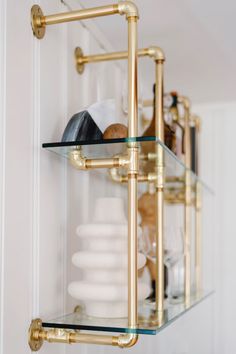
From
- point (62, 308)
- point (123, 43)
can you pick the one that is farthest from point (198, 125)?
point (62, 308)

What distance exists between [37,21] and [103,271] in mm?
556

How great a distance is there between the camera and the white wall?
107 centimetres

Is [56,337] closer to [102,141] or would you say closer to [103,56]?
[102,141]

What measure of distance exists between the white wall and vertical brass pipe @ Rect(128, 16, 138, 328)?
205 millimetres

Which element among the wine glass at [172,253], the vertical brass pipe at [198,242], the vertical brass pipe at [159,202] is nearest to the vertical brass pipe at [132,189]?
the vertical brass pipe at [159,202]

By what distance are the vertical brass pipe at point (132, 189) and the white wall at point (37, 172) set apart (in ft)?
0.67

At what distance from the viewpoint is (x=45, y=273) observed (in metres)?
1.22

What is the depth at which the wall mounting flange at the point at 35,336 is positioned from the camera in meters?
1.14

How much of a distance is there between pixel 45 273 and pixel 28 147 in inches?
10.9

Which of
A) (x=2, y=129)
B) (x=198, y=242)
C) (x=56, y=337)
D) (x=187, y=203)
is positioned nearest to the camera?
(x=2, y=129)

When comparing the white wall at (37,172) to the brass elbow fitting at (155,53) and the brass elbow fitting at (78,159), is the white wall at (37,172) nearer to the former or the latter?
the brass elbow fitting at (78,159)

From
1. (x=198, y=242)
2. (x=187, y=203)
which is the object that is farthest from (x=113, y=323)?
(x=198, y=242)

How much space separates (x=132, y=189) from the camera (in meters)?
1.12

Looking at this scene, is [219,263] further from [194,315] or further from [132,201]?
[132,201]
